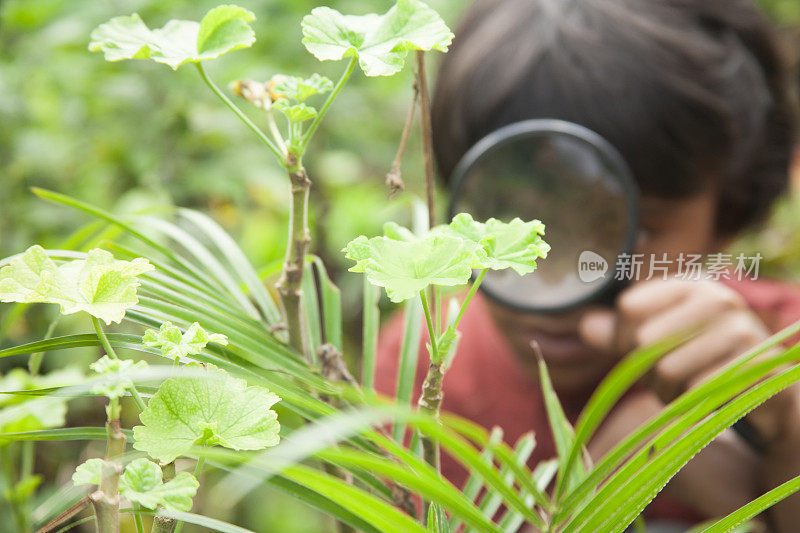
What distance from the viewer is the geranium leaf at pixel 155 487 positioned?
0.68 ft

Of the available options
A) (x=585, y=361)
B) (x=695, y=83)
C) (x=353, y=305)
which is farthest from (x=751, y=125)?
(x=353, y=305)

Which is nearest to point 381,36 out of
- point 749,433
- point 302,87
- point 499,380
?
point 302,87

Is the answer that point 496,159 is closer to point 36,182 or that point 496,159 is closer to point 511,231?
point 511,231

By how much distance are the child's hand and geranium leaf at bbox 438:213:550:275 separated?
1.81 feet

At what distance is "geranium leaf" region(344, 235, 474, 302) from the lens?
0.72 feet

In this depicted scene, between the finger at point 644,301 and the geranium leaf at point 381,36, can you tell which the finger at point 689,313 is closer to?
the finger at point 644,301

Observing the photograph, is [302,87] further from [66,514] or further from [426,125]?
[66,514]

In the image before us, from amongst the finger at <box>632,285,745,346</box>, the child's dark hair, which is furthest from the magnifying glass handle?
the child's dark hair

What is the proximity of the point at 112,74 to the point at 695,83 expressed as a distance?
890mm

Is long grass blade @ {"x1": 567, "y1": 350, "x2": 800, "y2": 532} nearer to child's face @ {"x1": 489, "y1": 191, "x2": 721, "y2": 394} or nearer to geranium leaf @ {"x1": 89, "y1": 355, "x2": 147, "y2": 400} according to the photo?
geranium leaf @ {"x1": 89, "y1": 355, "x2": 147, "y2": 400}

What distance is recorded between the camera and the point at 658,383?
74 cm

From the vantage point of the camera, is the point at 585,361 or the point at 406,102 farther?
the point at 406,102

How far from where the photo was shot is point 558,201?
0.81 metres

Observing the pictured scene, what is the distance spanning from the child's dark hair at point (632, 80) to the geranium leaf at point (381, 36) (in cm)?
69
